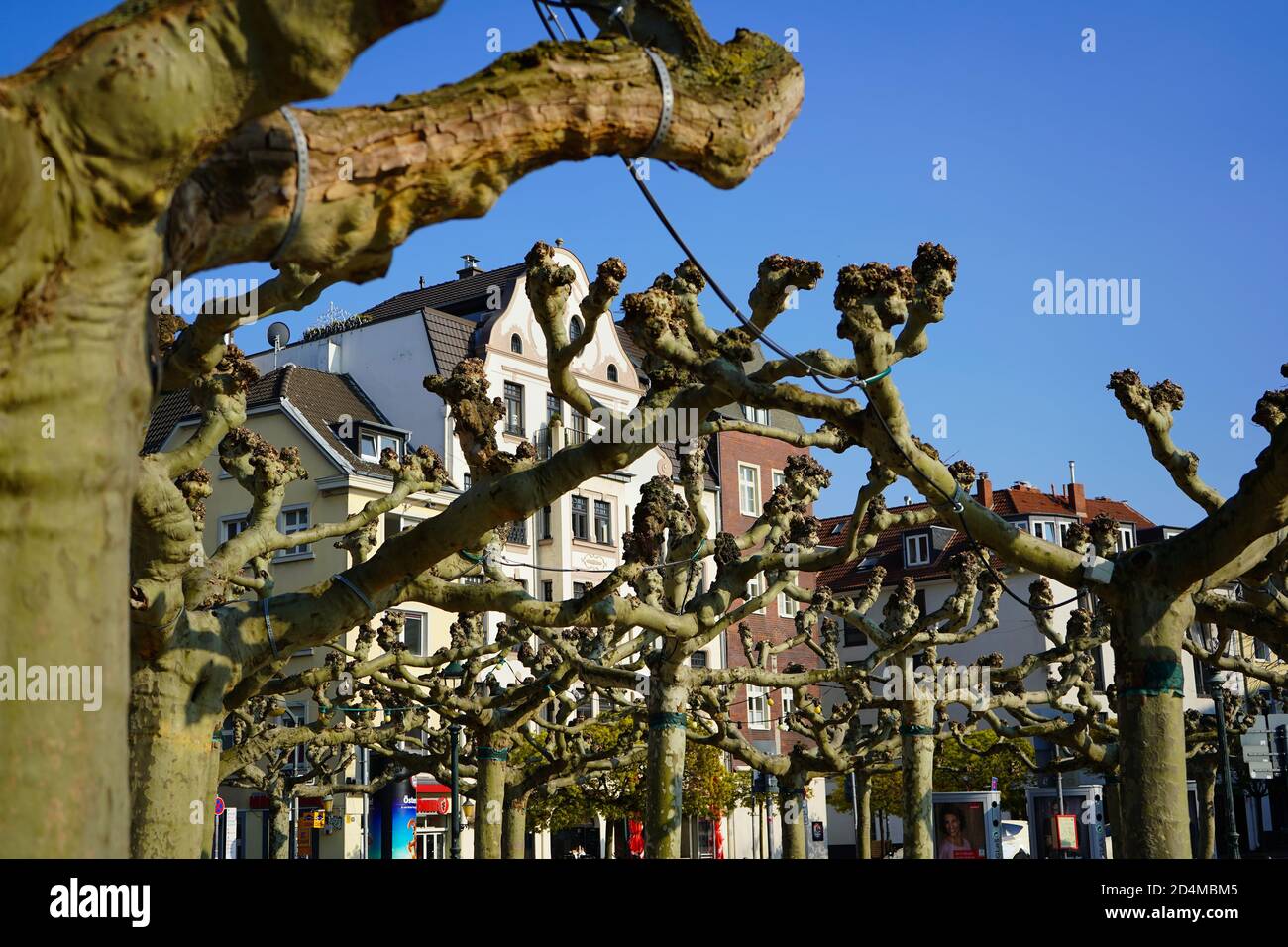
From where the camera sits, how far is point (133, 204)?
4676 millimetres

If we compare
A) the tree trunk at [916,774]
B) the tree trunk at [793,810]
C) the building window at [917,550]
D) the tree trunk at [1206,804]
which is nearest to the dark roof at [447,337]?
the tree trunk at [793,810]

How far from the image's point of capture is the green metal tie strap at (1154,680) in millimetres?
11164

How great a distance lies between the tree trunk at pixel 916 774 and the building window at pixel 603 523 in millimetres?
26336

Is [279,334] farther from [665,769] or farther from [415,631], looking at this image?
[665,769]

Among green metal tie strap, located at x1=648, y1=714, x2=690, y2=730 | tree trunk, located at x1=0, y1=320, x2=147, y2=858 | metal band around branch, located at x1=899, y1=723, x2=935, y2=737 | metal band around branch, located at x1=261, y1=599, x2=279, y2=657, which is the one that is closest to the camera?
tree trunk, located at x1=0, y1=320, x2=147, y2=858

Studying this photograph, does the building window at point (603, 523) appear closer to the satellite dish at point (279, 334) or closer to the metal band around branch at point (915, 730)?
the satellite dish at point (279, 334)

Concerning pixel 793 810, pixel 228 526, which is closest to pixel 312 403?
pixel 228 526

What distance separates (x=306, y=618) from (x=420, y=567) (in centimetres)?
109

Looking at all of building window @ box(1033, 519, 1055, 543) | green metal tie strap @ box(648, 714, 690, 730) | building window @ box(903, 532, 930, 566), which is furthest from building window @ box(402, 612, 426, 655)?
building window @ box(1033, 519, 1055, 543)

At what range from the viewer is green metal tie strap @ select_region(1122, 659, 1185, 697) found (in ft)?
36.6

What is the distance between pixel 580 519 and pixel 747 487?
9.51 meters

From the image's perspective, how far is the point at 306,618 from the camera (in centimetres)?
1141

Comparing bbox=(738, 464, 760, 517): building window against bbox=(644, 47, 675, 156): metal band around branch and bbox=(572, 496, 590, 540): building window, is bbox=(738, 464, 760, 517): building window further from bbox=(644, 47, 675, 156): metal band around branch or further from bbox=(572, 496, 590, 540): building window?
bbox=(644, 47, 675, 156): metal band around branch

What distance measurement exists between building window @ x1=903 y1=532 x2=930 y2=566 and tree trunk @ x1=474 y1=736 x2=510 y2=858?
38.8 m
